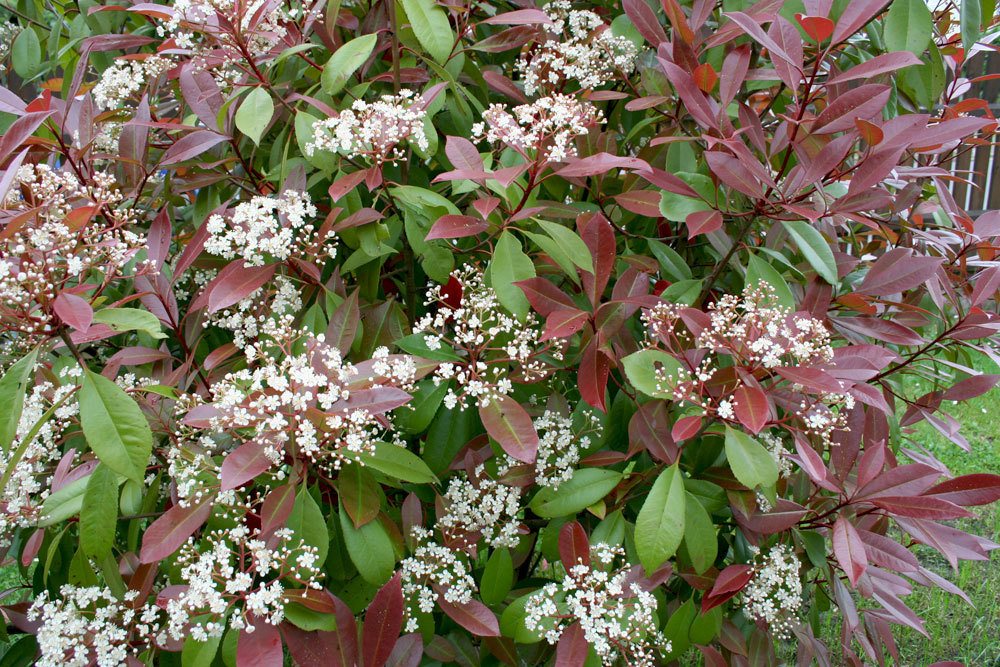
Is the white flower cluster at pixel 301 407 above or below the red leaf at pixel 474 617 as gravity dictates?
above

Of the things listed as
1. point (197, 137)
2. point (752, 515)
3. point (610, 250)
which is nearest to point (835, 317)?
point (752, 515)

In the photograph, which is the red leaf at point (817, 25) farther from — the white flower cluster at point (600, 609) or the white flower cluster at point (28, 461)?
the white flower cluster at point (28, 461)

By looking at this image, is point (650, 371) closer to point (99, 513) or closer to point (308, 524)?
point (308, 524)

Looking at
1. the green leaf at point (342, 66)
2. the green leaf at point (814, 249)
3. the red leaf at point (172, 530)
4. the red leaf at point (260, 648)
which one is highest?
the green leaf at point (342, 66)

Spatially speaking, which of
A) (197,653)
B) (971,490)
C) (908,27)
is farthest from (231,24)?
(971,490)

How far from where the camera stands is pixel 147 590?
1560 millimetres

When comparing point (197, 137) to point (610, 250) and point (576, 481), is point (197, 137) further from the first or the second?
point (576, 481)

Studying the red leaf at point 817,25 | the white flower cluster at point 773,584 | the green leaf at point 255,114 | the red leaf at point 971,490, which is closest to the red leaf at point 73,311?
the green leaf at point 255,114

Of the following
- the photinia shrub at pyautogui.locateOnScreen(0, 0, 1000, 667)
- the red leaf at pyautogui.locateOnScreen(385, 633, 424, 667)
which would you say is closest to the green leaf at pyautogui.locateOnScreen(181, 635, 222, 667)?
the photinia shrub at pyautogui.locateOnScreen(0, 0, 1000, 667)

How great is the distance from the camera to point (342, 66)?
1624mm

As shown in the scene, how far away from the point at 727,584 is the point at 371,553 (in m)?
0.70

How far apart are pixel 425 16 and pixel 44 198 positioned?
0.81 metres

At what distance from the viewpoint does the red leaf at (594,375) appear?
1516 millimetres

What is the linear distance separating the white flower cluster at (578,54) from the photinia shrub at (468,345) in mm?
12
